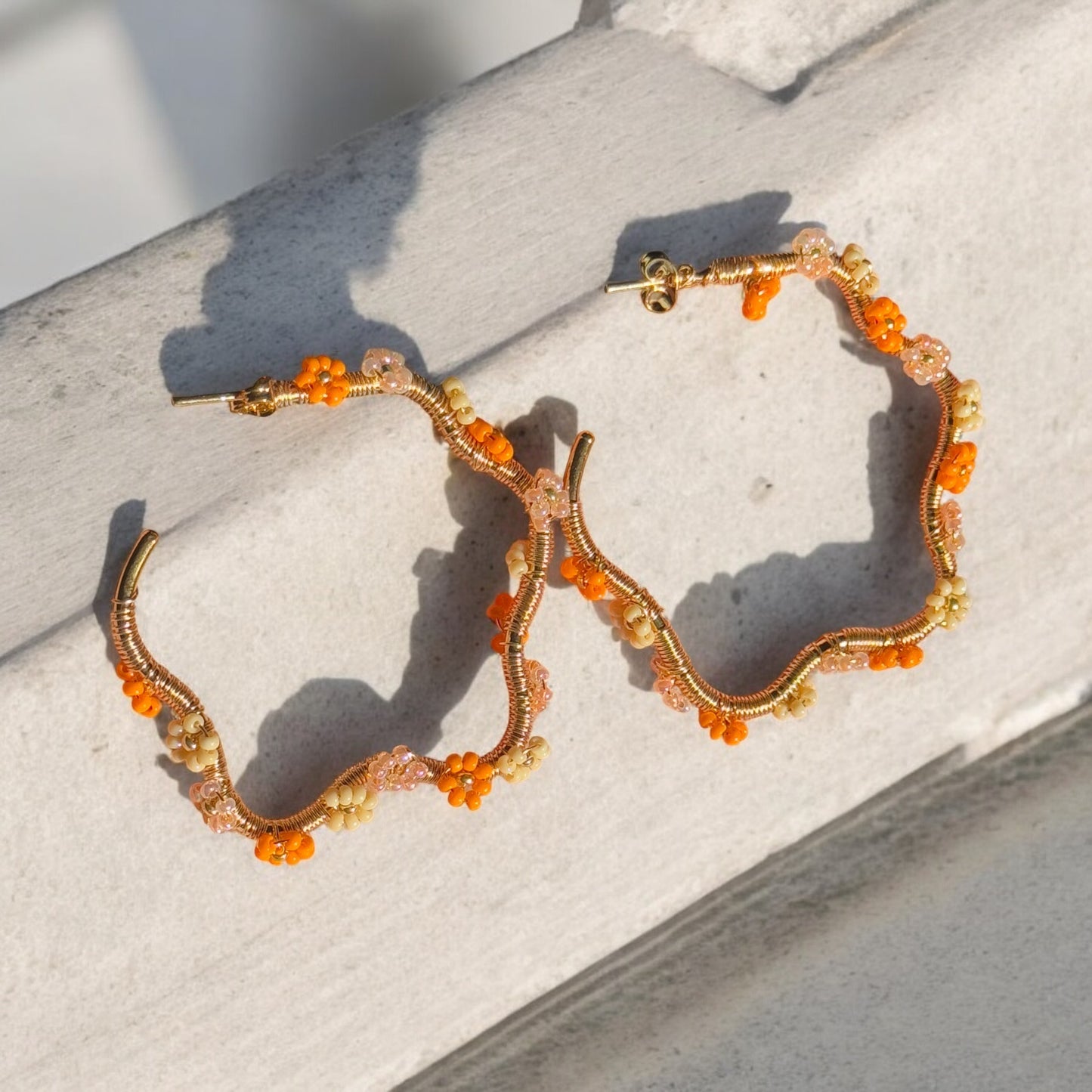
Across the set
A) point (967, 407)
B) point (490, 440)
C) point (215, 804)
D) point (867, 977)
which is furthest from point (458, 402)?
point (867, 977)

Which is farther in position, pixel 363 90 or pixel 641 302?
pixel 363 90

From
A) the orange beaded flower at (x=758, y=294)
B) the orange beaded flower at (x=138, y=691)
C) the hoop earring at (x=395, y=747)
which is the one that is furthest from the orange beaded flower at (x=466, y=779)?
the orange beaded flower at (x=758, y=294)

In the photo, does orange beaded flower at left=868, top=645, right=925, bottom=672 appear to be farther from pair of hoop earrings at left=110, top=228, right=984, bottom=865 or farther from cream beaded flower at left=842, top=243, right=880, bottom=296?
cream beaded flower at left=842, top=243, right=880, bottom=296

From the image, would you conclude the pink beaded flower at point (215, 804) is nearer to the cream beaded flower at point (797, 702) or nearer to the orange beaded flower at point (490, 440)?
the orange beaded flower at point (490, 440)

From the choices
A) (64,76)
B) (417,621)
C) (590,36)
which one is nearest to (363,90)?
(64,76)

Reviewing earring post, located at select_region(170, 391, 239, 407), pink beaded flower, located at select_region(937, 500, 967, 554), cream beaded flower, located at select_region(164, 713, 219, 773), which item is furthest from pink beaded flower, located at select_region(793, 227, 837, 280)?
cream beaded flower, located at select_region(164, 713, 219, 773)

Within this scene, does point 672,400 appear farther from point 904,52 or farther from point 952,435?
point 904,52
